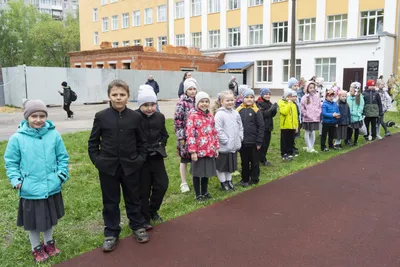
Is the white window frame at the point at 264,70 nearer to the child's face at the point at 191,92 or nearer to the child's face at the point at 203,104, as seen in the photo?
the child's face at the point at 191,92

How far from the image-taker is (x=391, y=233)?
14.2 ft

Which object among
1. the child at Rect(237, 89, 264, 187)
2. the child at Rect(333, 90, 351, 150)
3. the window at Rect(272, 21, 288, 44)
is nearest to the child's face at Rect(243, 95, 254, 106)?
the child at Rect(237, 89, 264, 187)

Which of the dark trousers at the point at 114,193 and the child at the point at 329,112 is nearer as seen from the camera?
the dark trousers at the point at 114,193

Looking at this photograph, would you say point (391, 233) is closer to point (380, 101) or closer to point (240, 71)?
point (380, 101)

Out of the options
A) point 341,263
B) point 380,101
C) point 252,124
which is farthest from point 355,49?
point 341,263

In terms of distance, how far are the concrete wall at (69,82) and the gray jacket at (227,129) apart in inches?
687

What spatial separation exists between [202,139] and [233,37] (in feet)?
118

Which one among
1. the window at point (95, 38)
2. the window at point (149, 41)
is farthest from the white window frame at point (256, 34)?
the window at point (95, 38)

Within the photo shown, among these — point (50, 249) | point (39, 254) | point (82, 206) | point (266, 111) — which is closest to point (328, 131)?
point (266, 111)

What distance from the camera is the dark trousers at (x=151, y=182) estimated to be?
4.45m

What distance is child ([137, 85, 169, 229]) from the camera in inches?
172

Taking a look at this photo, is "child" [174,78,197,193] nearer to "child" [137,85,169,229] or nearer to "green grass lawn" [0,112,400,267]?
"green grass lawn" [0,112,400,267]

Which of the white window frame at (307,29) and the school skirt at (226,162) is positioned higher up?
the white window frame at (307,29)

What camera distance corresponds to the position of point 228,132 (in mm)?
5906
